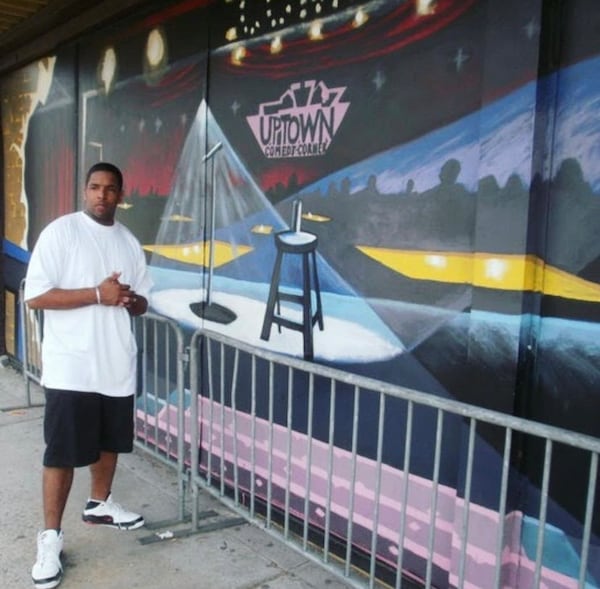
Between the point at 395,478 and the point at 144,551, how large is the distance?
1374mm

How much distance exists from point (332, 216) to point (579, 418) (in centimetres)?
156

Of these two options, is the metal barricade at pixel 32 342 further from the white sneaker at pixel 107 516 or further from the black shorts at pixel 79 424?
the black shorts at pixel 79 424

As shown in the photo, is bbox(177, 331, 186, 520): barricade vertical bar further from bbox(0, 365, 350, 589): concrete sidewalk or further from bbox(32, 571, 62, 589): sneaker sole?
bbox(32, 571, 62, 589): sneaker sole

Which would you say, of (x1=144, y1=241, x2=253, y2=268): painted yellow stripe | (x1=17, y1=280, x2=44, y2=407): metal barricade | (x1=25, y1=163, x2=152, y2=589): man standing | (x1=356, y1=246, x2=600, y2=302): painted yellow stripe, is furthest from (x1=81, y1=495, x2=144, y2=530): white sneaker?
(x1=17, y1=280, x2=44, y2=407): metal barricade

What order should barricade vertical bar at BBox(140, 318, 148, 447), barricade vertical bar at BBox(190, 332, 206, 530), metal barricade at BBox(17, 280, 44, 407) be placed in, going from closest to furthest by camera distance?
barricade vertical bar at BBox(190, 332, 206, 530), barricade vertical bar at BBox(140, 318, 148, 447), metal barricade at BBox(17, 280, 44, 407)

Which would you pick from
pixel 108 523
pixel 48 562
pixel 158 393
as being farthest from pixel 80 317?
pixel 158 393

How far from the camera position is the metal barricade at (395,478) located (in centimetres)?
243

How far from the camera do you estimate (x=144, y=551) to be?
3391mm

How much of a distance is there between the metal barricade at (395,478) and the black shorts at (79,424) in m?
0.40

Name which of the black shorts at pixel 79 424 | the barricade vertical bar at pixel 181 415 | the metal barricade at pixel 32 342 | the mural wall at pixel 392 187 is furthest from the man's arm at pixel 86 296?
the metal barricade at pixel 32 342

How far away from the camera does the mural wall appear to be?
98.2 inches

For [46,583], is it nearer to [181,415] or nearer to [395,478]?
[181,415]

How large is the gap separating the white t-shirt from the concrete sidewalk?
2.84 feet

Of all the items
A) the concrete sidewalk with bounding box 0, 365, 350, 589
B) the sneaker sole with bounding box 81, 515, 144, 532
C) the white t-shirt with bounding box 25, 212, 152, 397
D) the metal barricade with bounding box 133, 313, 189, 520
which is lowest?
the concrete sidewalk with bounding box 0, 365, 350, 589
